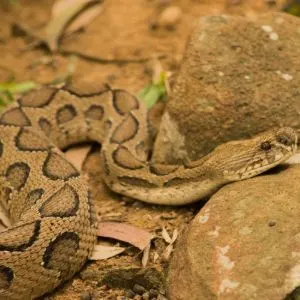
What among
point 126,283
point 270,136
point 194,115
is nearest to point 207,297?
point 126,283

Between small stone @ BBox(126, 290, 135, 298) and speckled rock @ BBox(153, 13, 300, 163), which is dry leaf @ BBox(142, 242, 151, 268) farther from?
speckled rock @ BBox(153, 13, 300, 163)

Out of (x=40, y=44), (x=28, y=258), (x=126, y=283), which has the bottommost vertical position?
(x=40, y=44)

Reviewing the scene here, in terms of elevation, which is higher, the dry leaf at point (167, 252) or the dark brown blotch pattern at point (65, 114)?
the dry leaf at point (167, 252)

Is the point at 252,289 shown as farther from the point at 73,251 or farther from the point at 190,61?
the point at 190,61

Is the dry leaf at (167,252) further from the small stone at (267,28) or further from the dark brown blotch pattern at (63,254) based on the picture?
the small stone at (267,28)

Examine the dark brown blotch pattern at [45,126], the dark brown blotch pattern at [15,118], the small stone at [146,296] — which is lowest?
the dark brown blotch pattern at [45,126]

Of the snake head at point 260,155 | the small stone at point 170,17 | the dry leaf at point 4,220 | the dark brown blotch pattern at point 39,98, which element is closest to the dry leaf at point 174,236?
the snake head at point 260,155
